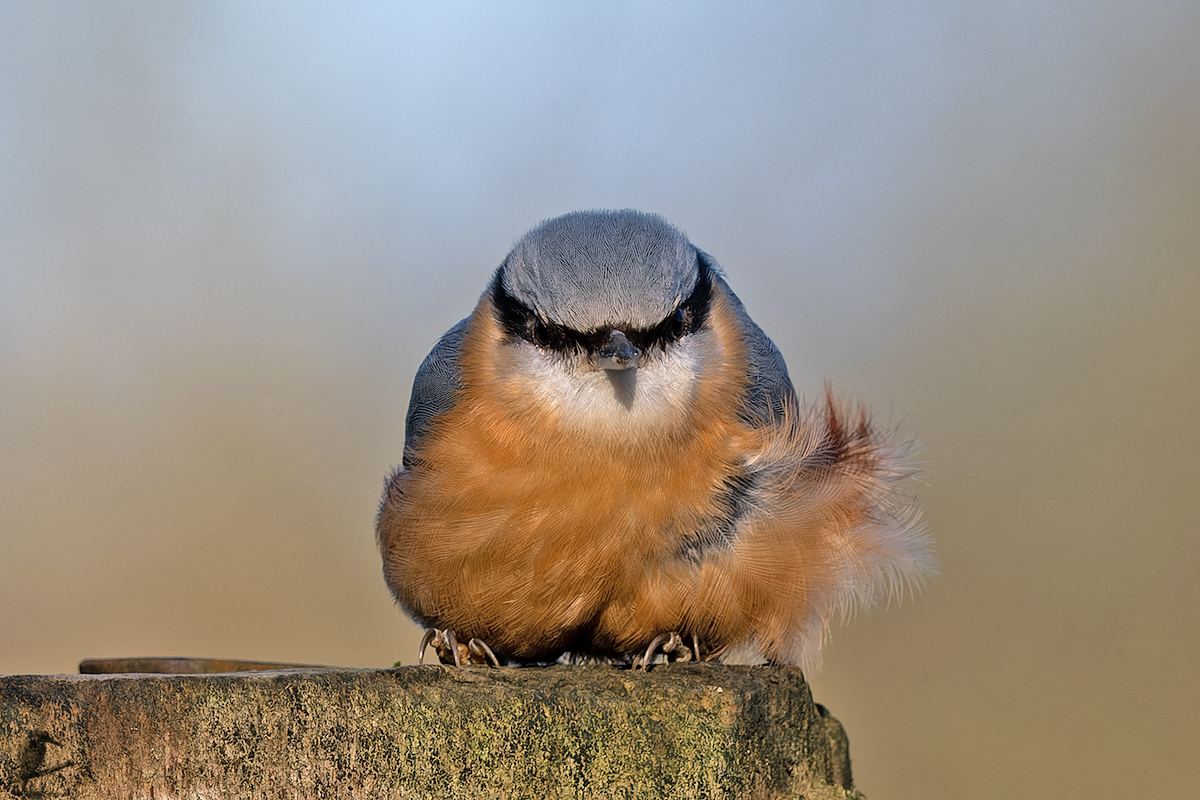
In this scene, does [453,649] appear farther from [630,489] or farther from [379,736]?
[379,736]

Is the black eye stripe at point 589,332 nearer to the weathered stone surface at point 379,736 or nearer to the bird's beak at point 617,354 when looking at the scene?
the bird's beak at point 617,354

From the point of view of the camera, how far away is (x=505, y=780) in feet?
5.94

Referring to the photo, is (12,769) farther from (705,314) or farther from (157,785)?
(705,314)

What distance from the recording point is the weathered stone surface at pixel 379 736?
5.54ft

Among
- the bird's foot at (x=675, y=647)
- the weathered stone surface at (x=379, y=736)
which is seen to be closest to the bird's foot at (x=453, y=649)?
the bird's foot at (x=675, y=647)

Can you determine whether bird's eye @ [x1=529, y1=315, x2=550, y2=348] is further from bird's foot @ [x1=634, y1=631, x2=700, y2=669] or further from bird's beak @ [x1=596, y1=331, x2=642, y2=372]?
bird's foot @ [x1=634, y1=631, x2=700, y2=669]

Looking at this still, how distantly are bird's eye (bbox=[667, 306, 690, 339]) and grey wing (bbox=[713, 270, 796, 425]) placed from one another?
26 centimetres

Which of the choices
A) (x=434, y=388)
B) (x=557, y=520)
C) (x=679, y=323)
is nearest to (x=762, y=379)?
(x=679, y=323)

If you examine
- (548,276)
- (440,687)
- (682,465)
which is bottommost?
(440,687)

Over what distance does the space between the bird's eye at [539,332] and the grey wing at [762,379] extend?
20.8 inches

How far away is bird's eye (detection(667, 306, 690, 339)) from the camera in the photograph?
2.50m

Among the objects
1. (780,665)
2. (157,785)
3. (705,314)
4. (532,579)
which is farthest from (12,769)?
(705,314)

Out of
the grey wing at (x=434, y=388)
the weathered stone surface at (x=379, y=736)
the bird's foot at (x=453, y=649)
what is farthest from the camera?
the grey wing at (x=434, y=388)

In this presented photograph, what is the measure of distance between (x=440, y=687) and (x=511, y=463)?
0.74 meters
